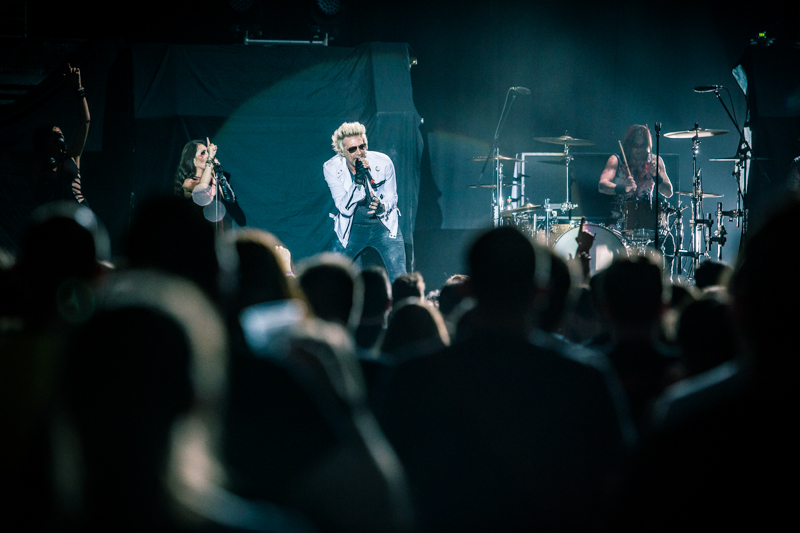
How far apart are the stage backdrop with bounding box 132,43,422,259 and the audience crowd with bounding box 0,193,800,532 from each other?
809cm

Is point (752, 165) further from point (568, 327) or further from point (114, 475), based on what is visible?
point (114, 475)

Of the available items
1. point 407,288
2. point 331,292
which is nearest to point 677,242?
point 407,288

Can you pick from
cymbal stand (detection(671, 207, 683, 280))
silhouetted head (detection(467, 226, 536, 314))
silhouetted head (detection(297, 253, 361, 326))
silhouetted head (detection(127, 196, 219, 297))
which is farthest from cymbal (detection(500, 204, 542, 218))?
silhouetted head (detection(127, 196, 219, 297))

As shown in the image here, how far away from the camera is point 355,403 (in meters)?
1.67

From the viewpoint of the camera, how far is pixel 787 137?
10.7m

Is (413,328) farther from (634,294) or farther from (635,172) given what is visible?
(635,172)

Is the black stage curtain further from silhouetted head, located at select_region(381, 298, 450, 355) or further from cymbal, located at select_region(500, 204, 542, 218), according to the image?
silhouetted head, located at select_region(381, 298, 450, 355)

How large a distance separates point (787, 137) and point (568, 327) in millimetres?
8783

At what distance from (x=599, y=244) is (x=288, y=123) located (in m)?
5.12

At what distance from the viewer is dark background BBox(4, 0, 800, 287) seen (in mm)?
11828

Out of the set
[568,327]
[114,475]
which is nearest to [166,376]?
[114,475]

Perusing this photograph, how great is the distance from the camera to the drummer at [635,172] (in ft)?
36.1

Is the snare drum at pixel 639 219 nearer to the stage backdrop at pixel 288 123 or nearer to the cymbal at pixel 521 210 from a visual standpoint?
the cymbal at pixel 521 210

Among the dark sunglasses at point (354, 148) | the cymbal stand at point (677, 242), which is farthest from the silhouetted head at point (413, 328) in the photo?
the cymbal stand at point (677, 242)
